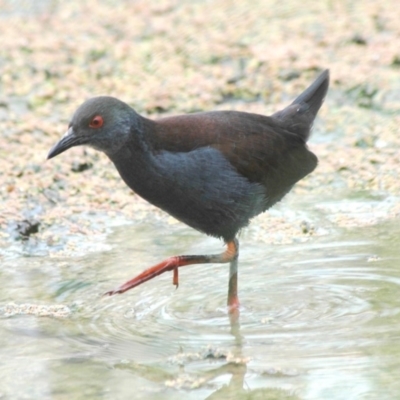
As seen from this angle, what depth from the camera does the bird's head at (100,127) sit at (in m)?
5.34

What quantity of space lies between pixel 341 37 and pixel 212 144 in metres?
4.38

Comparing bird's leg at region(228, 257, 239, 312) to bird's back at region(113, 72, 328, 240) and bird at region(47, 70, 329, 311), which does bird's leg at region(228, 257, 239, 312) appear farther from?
bird's back at region(113, 72, 328, 240)

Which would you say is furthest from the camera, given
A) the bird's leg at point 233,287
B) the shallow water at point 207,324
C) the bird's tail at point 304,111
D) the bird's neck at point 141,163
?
the bird's tail at point 304,111

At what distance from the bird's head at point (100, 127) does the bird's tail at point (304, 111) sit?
1.26 meters

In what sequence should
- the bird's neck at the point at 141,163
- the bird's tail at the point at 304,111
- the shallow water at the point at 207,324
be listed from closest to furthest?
the shallow water at the point at 207,324 → the bird's neck at the point at 141,163 → the bird's tail at the point at 304,111

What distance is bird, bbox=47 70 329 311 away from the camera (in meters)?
5.33

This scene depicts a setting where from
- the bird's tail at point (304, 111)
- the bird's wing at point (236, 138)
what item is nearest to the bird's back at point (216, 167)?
the bird's wing at point (236, 138)

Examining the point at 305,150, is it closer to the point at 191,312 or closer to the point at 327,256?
the point at 327,256

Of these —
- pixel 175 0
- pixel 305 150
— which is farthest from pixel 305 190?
pixel 175 0

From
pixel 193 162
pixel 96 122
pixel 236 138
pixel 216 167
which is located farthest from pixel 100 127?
pixel 236 138

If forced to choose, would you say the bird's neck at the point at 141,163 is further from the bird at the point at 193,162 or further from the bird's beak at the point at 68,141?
A: the bird's beak at the point at 68,141

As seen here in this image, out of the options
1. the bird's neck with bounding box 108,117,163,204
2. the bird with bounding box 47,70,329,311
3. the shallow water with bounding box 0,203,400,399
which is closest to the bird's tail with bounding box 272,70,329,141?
the bird with bounding box 47,70,329,311

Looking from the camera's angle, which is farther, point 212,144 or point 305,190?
point 305,190

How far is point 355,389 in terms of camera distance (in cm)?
412
